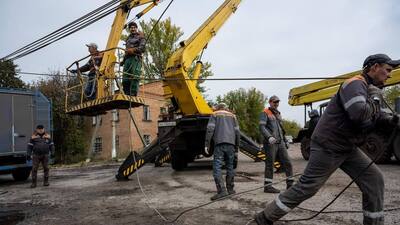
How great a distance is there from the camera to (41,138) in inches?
410

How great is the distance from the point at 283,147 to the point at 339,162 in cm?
376

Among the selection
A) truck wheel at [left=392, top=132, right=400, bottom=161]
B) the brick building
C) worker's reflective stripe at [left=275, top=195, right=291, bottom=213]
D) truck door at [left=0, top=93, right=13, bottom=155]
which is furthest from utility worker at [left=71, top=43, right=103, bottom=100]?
the brick building

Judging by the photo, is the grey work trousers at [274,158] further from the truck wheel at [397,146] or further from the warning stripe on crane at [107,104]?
the truck wheel at [397,146]

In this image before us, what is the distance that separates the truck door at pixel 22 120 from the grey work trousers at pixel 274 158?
8.04 meters

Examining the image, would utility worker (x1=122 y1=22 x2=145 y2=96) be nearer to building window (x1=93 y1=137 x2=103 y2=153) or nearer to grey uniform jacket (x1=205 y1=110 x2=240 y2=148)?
grey uniform jacket (x1=205 y1=110 x2=240 y2=148)

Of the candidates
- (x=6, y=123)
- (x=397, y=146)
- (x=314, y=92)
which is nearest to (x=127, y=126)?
(x=314, y=92)

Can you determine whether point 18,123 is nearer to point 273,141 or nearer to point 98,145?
point 273,141

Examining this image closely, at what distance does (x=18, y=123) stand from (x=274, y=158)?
843 centimetres

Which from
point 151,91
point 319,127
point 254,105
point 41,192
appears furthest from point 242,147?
point 254,105

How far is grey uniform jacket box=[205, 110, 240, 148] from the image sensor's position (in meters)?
7.29

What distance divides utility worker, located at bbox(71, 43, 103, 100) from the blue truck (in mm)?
3090

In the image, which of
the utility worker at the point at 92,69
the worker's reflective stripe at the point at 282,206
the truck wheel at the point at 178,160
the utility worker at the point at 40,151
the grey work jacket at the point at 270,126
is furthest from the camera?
the truck wheel at the point at 178,160

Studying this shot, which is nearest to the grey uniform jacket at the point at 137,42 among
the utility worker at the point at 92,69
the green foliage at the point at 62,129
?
the utility worker at the point at 92,69

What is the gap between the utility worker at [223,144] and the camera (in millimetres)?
7113
